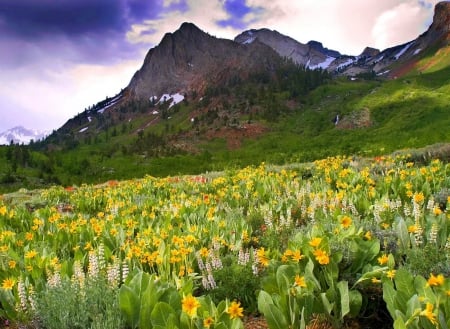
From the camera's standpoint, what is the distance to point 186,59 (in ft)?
615

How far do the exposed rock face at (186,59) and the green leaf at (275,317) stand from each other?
15570cm

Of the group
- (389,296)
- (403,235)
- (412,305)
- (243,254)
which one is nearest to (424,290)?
(412,305)

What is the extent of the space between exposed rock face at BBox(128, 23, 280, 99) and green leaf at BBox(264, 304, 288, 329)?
156 metres

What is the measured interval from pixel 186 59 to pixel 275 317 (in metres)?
191

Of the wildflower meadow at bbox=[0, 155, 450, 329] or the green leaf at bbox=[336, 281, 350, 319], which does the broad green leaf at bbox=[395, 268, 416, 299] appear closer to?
the wildflower meadow at bbox=[0, 155, 450, 329]

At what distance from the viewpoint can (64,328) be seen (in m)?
2.99

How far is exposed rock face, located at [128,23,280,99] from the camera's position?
161988mm

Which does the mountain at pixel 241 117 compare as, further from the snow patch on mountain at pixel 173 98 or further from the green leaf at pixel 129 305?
the green leaf at pixel 129 305

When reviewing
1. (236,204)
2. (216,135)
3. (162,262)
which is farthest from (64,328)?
(216,135)

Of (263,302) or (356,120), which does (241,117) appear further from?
(263,302)

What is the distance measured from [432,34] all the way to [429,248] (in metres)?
171

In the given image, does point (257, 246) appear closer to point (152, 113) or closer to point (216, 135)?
point (216, 135)

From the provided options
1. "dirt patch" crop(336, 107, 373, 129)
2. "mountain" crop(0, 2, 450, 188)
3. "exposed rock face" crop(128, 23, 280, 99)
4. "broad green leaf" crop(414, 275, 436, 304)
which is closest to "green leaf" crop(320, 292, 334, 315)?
"broad green leaf" crop(414, 275, 436, 304)

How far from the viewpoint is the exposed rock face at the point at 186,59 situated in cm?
16199
